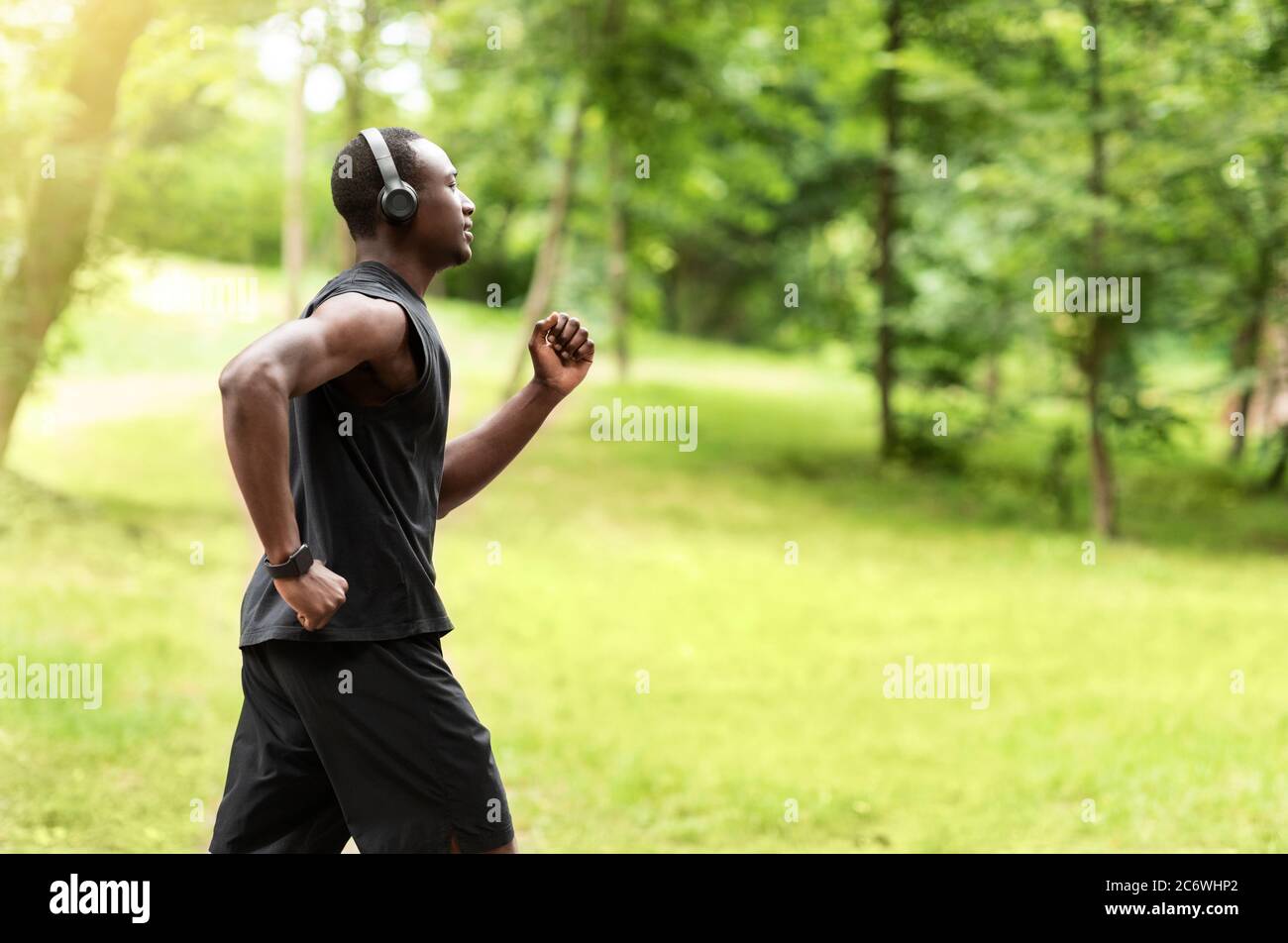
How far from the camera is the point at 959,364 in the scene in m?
19.3

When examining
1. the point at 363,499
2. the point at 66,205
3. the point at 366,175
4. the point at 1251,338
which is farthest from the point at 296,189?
the point at 1251,338

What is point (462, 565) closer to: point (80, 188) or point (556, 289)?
point (80, 188)

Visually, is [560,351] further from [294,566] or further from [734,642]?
[734,642]

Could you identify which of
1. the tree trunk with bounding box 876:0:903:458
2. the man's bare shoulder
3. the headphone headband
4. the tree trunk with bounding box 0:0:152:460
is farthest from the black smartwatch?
the tree trunk with bounding box 876:0:903:458

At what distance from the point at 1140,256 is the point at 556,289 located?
1173cm

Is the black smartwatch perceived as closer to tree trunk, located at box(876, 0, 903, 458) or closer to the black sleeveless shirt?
the black sleeveless shirt

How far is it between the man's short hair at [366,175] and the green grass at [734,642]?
13.2 feet

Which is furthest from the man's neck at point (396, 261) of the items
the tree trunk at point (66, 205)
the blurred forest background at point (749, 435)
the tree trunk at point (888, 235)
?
the tree trunk at point (888, 235)

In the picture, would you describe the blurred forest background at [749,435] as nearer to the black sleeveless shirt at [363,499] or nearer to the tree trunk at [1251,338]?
the tree trunk at [1251,338]

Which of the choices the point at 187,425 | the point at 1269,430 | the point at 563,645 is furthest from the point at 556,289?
the point at 563,645

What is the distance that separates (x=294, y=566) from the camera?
280 centimetres

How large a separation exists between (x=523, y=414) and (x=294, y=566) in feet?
3.14

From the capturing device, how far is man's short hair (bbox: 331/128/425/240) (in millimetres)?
3133

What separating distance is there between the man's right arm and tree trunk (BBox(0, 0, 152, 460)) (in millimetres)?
10050
